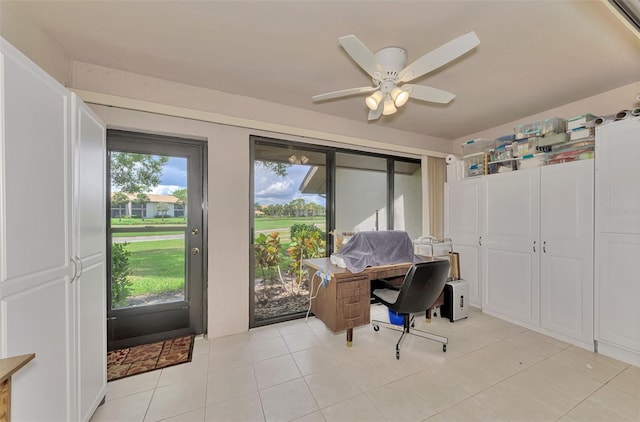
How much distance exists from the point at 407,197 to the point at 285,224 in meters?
2.05

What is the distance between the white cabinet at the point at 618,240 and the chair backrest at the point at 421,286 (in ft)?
4.57

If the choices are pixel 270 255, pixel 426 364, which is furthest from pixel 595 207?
pixel 270 255

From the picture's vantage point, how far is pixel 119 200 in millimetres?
2352

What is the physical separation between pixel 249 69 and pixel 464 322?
353 cm

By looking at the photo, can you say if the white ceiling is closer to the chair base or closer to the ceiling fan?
the ceiling fan

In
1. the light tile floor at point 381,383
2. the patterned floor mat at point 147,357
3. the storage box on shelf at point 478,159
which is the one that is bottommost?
the light tile floor at point 381,383

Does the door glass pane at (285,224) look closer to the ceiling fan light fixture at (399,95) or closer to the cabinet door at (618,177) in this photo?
the ceiling fan light fixture at (399,95)

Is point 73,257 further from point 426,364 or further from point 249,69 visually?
point 426,364

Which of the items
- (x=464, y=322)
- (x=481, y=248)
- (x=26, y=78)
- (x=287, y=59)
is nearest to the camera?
(x=26, y=78)

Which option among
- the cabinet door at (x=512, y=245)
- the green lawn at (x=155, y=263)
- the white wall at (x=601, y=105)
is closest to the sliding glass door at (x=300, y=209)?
the green lawn at (x=155, y=263)

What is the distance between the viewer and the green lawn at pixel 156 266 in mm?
2434

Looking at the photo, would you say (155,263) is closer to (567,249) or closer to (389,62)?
(389,62)

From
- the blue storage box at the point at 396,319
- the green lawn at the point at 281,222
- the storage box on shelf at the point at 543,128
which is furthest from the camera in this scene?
the green lawn at the point at 281,222

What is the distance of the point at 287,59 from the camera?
2.01 metres
